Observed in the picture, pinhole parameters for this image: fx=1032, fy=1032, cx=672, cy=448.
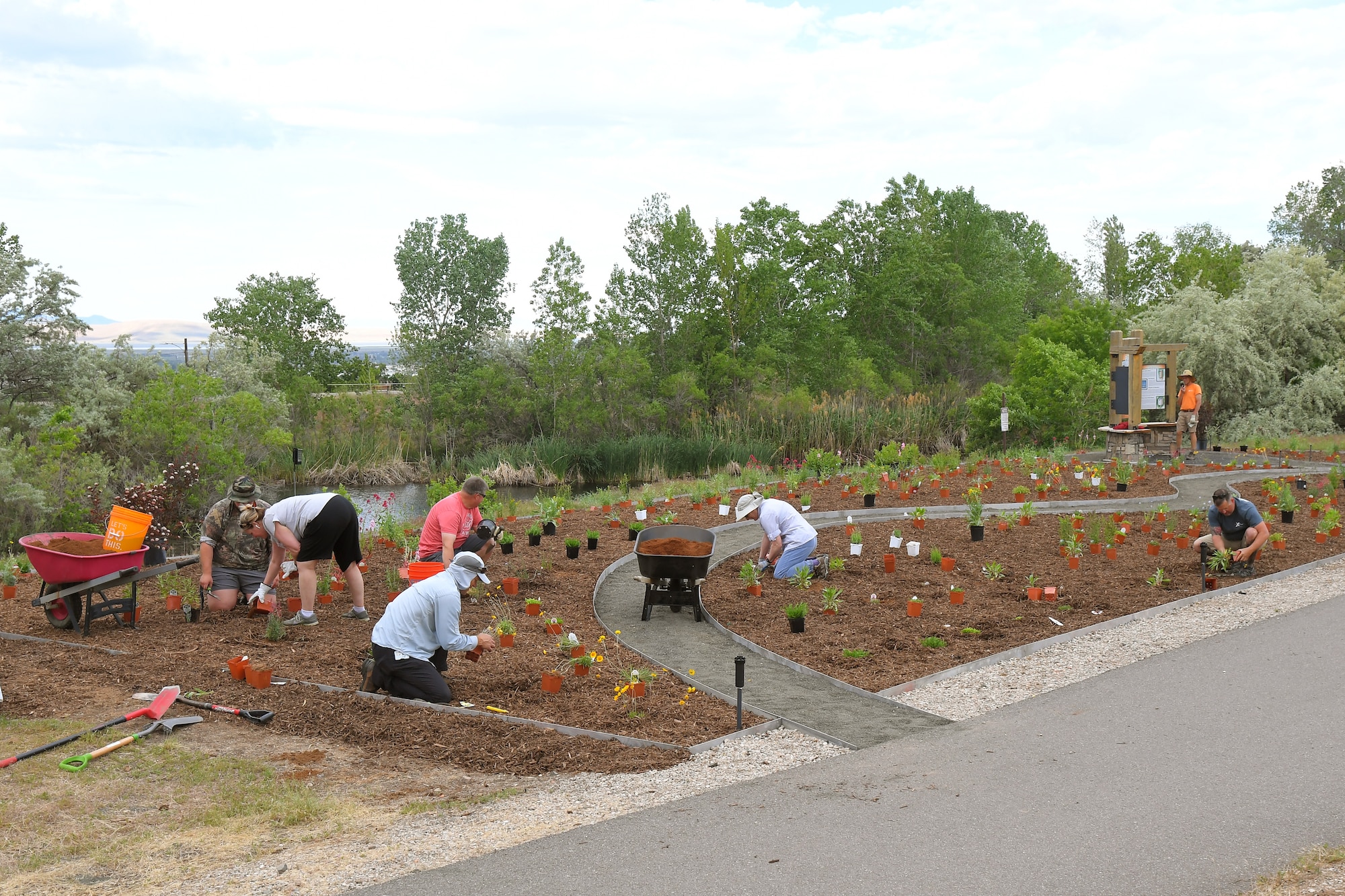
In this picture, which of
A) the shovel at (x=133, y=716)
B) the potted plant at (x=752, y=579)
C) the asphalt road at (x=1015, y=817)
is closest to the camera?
the asphalt road at (x=1015, y=817)

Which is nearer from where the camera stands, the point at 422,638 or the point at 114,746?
the point at 114,746

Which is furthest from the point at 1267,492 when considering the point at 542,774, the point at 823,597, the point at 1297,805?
the point at 542,774

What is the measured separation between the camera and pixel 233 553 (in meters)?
9.60

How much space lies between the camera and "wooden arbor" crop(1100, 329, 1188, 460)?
69.9 ft

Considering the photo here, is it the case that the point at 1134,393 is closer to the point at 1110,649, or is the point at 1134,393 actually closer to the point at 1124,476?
Result: the point at 1124,476

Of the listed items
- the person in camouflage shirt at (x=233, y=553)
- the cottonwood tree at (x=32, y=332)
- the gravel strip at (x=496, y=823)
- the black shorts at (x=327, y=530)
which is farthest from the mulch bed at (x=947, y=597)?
the cottonwood tree at (x=32, y=332)

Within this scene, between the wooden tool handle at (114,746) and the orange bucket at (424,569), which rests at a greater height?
the orange bucket at (424,569)

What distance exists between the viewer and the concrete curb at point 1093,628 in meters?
7.48

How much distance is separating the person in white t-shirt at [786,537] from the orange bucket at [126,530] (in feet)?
18.1

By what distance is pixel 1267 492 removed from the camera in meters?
14.9

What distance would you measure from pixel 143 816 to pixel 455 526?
470cm

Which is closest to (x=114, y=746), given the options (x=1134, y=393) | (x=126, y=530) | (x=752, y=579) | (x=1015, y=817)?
(x=126, y=530)

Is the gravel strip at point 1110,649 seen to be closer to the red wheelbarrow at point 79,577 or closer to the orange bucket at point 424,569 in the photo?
the orange bucket at point 424,569

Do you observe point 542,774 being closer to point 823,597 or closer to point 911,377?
point 823,597
